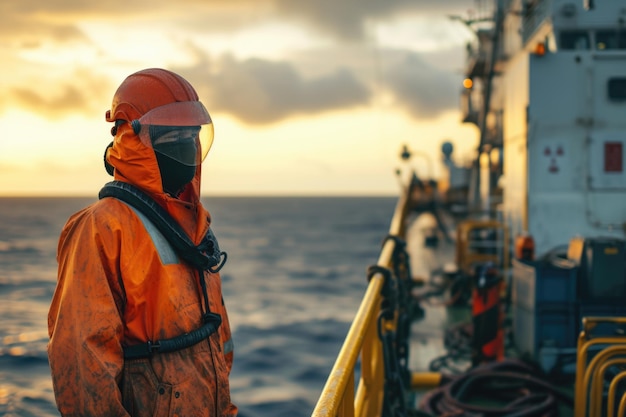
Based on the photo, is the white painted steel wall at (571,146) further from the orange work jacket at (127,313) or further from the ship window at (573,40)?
the orange work jacket at (127,313)

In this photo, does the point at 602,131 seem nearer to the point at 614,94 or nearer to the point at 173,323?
the point at 614,94

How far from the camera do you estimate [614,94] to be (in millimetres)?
9023

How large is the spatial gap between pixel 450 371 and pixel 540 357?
107 cm

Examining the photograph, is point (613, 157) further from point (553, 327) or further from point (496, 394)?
point (496, 394)

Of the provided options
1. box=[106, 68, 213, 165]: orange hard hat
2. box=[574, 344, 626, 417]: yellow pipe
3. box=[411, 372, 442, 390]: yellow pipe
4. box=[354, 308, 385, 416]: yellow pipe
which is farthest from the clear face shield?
box=[411, 372, 442, 390]: yellow pipe

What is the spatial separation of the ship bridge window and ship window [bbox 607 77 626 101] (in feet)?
4.32

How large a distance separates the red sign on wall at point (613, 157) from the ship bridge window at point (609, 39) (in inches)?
77.2

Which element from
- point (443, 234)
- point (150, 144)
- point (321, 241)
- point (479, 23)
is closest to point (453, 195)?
point (443, 234)

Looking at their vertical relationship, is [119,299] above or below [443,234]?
above

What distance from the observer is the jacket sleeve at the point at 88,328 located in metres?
2.11

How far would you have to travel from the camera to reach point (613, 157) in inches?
354

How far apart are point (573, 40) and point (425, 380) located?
6.09m

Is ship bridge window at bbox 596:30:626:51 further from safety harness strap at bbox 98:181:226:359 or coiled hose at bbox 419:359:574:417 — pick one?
safety harness strap at bbox 98:181:226:359

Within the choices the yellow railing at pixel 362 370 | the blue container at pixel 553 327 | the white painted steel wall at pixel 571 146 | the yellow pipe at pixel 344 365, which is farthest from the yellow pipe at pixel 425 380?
the white painted steel wall at pixel 571 146
